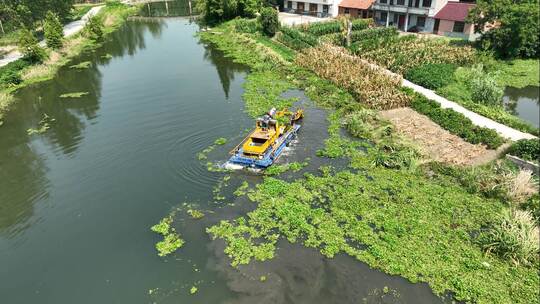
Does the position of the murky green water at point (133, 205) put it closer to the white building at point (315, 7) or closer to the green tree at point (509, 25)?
the green tree at point (509, 25)

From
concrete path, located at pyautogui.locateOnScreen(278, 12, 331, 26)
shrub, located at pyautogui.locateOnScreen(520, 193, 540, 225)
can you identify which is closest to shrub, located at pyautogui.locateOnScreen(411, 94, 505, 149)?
shrub, located at pyautogui.locateOnScreen(520, 193, 540, 225)

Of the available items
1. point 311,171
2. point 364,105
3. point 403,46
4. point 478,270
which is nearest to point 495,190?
point 478,270

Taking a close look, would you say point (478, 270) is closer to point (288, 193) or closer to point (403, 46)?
point (288, 193)

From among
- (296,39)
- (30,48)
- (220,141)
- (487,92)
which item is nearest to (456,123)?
(487,92)

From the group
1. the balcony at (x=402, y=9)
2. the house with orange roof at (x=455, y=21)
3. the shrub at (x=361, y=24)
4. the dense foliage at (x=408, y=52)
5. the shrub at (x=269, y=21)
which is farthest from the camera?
the shrub at (x=361, y=24)

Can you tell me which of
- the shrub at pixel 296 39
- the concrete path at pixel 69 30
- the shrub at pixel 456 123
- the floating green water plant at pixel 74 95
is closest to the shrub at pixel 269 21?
the shrub at pixel 296 39

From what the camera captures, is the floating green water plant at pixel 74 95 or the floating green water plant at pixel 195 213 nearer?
the floating green water plant at pixel 195 213

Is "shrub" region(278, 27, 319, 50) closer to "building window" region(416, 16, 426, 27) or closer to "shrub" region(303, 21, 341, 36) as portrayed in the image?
"shrub" region(303, 21, 341, 36)
